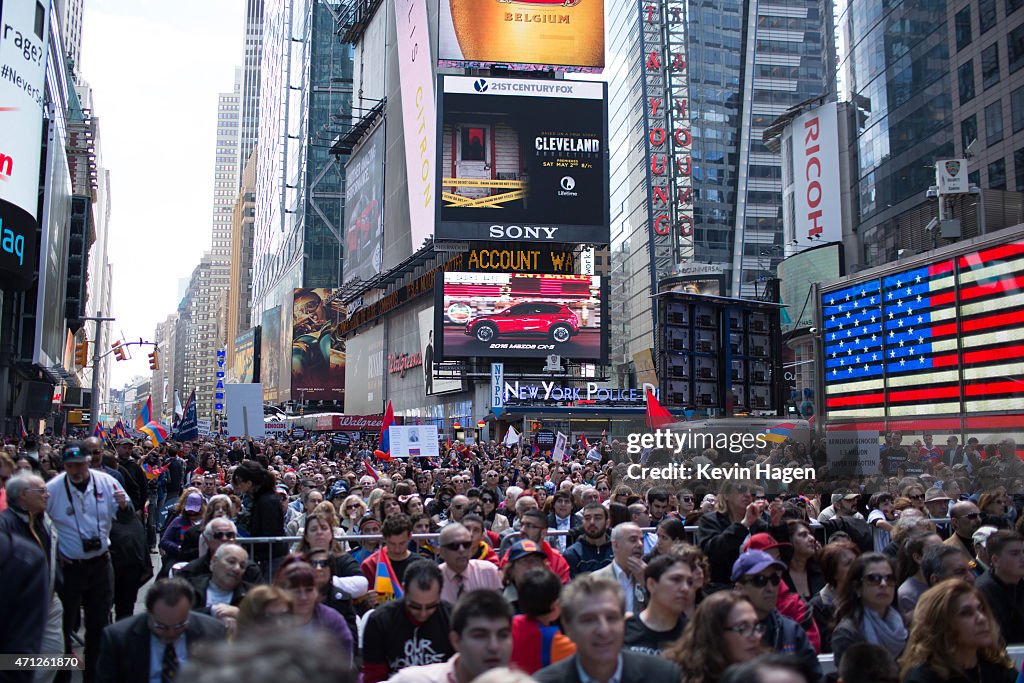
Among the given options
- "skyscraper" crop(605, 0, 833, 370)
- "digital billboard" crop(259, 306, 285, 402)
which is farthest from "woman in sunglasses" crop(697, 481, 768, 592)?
"digital billboard" crop(259, 306, 285, 402)

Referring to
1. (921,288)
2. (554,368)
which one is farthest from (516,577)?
(554,368)

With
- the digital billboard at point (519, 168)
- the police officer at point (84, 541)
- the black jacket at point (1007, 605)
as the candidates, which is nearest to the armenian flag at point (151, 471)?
the police officer at point (84, 541)

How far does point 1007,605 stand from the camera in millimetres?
6672

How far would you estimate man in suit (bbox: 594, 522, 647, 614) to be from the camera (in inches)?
269

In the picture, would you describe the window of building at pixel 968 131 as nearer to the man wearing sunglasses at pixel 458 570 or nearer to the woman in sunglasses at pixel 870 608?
the woman in sunglasses at pixel 870 608

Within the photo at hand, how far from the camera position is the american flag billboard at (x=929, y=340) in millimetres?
14227

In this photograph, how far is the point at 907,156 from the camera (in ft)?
177

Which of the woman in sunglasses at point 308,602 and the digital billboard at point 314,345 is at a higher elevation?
the digital billboard at point 314,345

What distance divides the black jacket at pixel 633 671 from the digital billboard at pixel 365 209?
77.0 m

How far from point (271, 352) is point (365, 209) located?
4454cm

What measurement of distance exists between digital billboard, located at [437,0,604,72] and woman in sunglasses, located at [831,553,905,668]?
56.7m

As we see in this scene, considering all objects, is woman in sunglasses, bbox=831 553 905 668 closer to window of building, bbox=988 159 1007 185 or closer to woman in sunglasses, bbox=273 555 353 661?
woman in sunglasses, bbox=273 555 353 661

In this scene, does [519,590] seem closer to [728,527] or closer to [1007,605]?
[728,527]

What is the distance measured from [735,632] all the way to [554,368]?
1900 inches
